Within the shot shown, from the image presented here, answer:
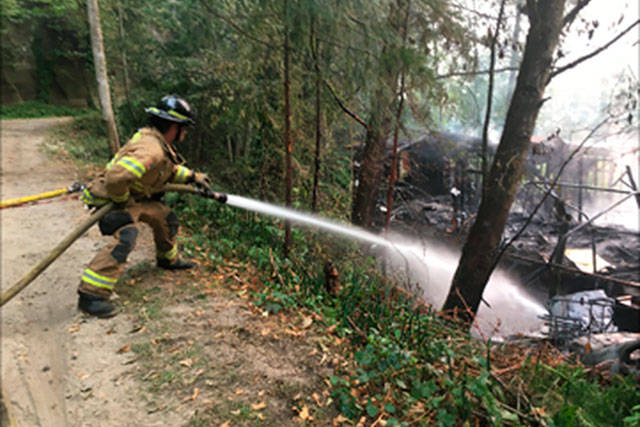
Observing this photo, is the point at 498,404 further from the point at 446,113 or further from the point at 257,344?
the point at 446,113

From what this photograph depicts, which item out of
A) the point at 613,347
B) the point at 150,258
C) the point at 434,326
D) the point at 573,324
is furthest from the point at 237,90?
the point at 573,324

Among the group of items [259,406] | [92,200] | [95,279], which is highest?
[92,200]

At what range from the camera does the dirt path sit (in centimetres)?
262

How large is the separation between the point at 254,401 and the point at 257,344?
729 millimetres

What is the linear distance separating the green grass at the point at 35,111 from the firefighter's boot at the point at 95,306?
18.6 m

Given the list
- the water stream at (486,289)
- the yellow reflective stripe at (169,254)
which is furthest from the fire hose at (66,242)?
the water stream at (486,289)

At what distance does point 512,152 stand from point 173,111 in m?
4.45

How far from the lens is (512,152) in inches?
201

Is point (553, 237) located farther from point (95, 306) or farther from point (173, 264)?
point (95, 306)

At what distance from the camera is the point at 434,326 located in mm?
4141

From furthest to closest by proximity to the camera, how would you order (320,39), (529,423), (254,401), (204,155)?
(204,155)
(320,39)
(254,401)
(529,423)

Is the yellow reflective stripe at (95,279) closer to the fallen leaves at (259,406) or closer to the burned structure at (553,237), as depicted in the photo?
the fallen leaves at (259,406)

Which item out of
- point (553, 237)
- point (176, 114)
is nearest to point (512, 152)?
point (176, 114)

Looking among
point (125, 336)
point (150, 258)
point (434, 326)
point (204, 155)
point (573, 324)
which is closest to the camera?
point (125, 336)
